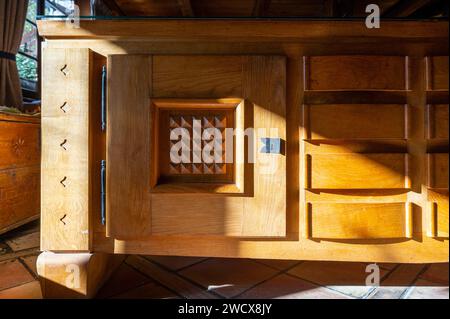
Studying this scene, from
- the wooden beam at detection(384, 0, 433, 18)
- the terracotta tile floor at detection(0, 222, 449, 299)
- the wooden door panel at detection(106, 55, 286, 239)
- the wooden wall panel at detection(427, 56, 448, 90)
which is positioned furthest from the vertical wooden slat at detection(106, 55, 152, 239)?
the wooden beam at detection(384, 0, 433, 18)

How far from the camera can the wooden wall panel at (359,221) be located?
804 mm

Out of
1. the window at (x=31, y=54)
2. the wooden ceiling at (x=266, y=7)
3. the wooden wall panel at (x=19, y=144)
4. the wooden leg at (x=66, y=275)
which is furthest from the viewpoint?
the window at (x=31, y=54)

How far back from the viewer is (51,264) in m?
0.78

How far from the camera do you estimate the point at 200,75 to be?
2.62ft

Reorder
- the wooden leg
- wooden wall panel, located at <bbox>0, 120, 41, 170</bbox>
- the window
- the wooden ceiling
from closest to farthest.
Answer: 1. the wooden leg
2. wooden wall panel, located at <bbox>0, 120, 41, 170</bbox>
3. the wooden ceiling
4. the window

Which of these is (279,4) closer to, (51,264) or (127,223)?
(127,223)

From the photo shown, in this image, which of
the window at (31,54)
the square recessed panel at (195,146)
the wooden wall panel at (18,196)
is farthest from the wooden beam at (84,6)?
the window at (31,54)

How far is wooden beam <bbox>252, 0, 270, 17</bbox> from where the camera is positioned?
1539 millimetres

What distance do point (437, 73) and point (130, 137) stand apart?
962 millimetres

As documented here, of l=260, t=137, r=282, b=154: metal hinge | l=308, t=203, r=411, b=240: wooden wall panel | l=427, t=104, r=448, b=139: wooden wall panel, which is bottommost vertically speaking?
l=308, t=203, r=411, b=240: wooden wall panel

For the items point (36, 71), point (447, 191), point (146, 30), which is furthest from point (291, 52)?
point (36, 71)

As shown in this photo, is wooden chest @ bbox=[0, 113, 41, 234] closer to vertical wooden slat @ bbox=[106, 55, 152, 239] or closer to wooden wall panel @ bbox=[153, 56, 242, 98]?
vertical wooden slat @ bbox=[106, 55, 152, 239]

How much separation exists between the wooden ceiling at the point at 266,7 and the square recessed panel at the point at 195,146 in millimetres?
1003

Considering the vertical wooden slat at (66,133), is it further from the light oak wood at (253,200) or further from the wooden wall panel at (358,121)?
the wooden wall panel at (358,121)
